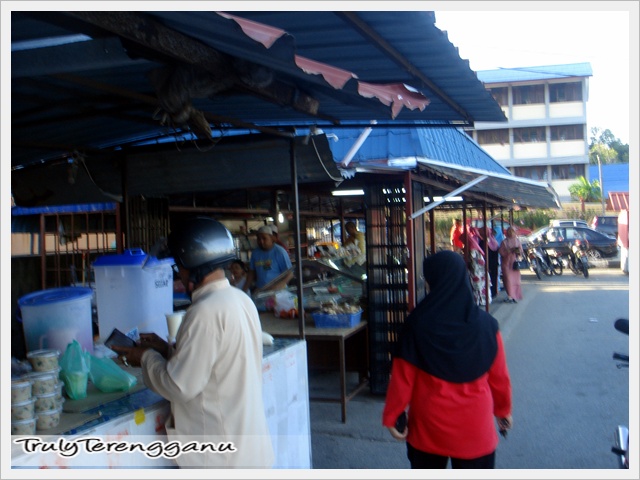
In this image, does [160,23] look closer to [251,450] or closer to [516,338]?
[251,450]

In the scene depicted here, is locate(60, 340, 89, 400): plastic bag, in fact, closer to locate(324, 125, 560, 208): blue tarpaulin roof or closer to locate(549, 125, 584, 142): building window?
locate(324, 125, 560, 208): blue tarpaulin roof

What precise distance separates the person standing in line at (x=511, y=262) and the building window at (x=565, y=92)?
2678 cm

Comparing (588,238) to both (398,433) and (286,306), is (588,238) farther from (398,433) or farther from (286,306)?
(398,433)

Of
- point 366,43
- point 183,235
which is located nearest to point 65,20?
point 183,235

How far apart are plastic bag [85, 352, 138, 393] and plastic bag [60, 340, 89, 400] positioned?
96 millimetres

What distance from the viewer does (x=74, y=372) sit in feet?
9.12

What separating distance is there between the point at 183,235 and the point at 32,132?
206cm

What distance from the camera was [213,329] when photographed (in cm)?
245

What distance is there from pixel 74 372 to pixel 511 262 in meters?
13.5

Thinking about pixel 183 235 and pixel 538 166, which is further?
pixel 538 166

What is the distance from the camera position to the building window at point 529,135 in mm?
39219

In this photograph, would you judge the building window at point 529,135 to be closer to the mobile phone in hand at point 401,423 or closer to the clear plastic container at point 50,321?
the mobile phone in hand at point 401,423

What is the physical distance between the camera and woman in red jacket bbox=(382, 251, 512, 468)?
313 cm

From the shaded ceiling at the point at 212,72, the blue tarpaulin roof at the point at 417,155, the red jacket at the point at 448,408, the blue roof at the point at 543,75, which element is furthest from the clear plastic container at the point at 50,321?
the blue roof at the point at 543,75
